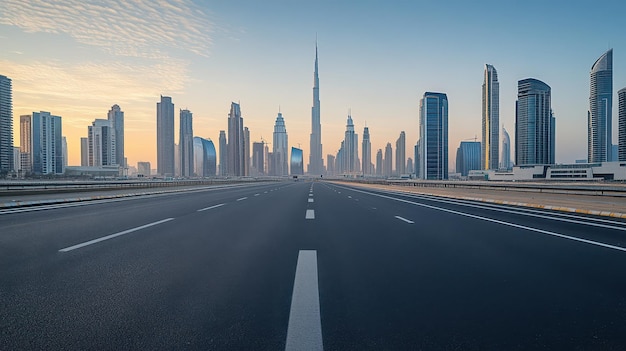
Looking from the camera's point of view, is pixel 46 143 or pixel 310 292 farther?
pixel 46 143

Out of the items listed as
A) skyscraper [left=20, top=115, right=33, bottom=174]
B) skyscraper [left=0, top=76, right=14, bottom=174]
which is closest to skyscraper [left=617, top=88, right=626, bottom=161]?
skyscraper [left=0, top=76, right=14, bottom=174]

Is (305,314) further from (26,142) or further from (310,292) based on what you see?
(26,142)

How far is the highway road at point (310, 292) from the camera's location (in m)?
3.41

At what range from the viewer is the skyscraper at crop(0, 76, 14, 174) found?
359ft

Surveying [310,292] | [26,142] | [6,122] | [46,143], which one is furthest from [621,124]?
[26,142]

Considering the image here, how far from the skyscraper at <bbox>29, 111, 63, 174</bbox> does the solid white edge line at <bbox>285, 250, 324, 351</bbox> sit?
6825 inches

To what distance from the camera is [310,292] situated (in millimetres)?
4766

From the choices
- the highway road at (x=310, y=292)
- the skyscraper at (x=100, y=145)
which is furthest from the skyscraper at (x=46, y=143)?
the highway road at (x=310, y=292)

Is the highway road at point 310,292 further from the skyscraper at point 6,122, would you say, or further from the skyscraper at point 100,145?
the skyscraper at point 100,145

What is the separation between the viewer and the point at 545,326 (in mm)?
3689

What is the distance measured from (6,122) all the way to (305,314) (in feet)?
471

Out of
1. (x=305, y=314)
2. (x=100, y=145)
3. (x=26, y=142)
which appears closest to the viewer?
(x=305, y=314)

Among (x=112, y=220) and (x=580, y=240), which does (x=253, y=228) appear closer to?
(x=112, y=220)

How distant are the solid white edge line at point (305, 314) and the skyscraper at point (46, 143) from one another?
173353 mm
